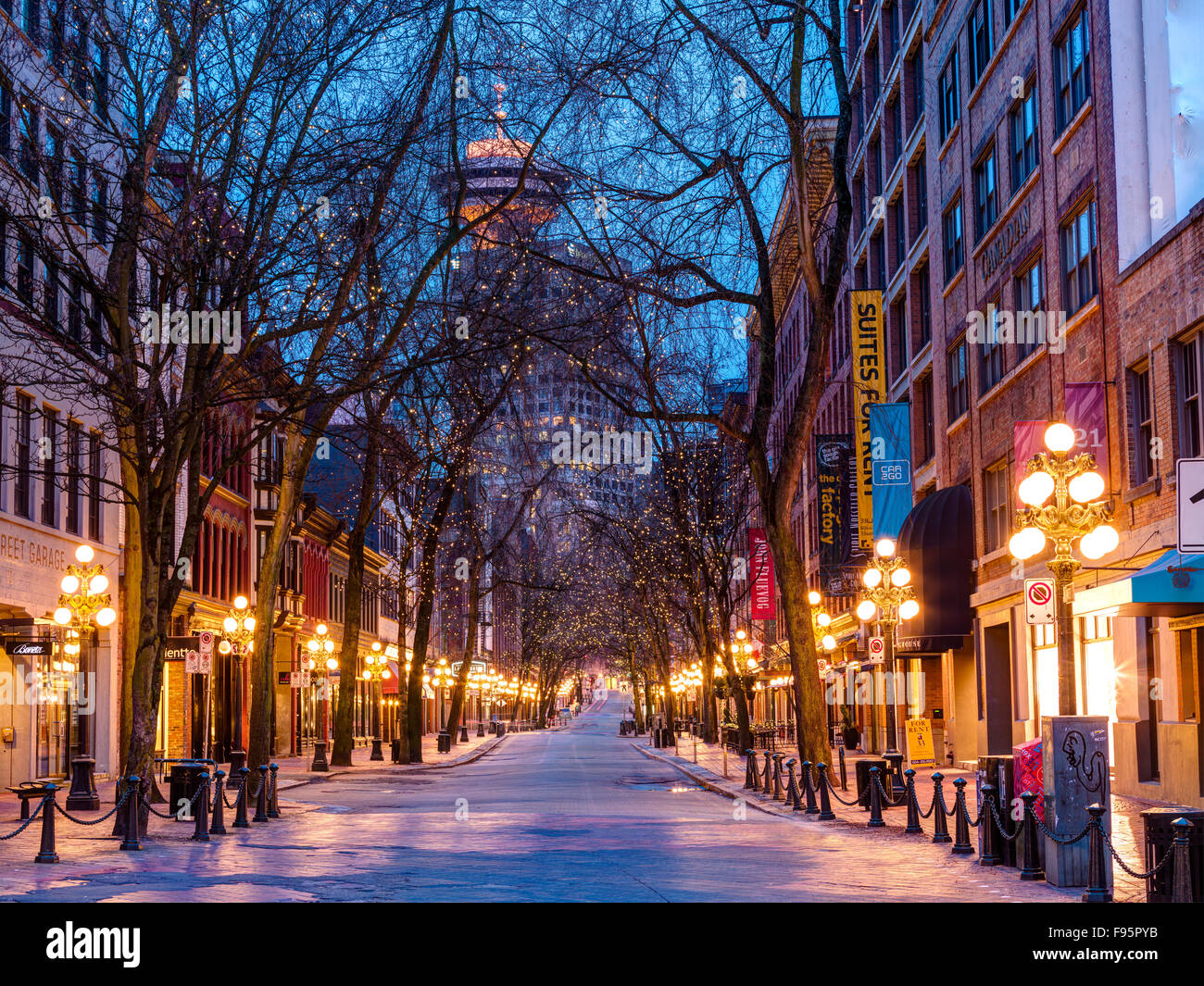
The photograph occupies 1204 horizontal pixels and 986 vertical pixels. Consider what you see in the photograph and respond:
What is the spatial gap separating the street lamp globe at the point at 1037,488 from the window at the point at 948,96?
25.0 m

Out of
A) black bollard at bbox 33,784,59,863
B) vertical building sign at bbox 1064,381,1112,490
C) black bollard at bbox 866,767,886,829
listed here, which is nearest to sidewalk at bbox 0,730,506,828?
black bollard at bbox 33,784,59,863

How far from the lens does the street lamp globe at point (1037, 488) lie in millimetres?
16219

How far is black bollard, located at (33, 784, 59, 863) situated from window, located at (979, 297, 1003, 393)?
76.4 ft

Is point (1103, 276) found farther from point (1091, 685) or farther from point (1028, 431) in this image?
point (1091, 685)

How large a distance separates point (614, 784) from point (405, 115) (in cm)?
1915

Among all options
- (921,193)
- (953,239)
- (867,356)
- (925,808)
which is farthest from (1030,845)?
(867,356)

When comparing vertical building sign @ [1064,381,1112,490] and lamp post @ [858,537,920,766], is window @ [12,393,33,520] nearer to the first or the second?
lamp post @ [858,537,920,766]

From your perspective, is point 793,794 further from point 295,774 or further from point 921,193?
point 921,193

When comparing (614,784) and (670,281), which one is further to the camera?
(614,784)

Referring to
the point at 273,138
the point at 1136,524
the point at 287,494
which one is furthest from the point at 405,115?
the point at 1136,524

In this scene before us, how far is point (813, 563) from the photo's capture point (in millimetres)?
69125

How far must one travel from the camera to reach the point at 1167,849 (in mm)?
12055

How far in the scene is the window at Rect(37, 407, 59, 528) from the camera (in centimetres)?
3384
